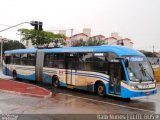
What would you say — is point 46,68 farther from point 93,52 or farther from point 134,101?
point 134,101

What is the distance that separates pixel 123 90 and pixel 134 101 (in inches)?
48.7

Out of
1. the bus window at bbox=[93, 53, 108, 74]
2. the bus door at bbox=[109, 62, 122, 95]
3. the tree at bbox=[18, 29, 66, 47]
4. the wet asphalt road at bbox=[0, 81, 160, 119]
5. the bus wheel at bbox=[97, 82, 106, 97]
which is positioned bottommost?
the wet asphalt road at bbox=[0, 81, 160, 119]

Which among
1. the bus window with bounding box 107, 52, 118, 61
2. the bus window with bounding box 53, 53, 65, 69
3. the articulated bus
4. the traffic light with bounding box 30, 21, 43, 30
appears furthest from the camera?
the traffic light with bounding box 30, 21, 43, 30

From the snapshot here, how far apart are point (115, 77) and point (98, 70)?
1.74m

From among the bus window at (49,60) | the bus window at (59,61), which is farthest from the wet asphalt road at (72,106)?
the bus window at (49,60)

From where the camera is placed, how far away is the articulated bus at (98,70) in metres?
17.4

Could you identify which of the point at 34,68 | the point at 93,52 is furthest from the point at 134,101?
the point at 34,68

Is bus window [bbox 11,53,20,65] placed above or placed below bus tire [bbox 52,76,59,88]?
above

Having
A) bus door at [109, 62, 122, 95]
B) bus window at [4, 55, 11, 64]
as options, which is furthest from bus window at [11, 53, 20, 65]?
bus door at [109, 62, 122, 95]

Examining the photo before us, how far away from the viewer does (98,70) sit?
64.0ft

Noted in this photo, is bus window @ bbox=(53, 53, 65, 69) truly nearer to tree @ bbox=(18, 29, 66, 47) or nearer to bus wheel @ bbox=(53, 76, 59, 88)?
bus wheel @ bbox=(53, 76, 59, 88)

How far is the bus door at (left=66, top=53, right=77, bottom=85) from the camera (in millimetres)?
21953

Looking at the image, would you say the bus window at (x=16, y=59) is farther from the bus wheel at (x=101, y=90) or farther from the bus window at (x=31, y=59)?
the bus wheel at (x=101, y=90)

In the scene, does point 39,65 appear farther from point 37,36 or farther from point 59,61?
point 37,36
